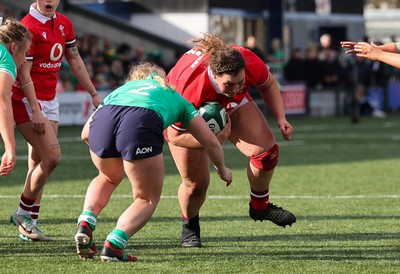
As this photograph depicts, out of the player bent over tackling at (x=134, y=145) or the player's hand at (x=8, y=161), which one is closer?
the player's hand at (x=8, y=161)

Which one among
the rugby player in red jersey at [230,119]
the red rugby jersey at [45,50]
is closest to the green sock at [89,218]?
the rugby player in red jersey at [230,119]

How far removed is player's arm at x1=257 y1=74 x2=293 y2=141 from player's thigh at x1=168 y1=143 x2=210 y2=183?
2.72 ft

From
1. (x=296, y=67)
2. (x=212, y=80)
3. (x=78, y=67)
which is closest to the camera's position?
(x=212, y=80)

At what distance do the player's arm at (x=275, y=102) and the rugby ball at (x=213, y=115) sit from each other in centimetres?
71

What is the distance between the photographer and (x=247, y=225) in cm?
994

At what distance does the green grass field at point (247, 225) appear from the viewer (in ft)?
25.3

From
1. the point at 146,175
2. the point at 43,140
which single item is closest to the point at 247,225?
the point at 43,140

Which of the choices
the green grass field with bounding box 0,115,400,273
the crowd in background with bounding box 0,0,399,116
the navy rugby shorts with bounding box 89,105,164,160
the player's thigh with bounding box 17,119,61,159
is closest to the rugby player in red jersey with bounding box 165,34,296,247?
the green grass field with bounding box 0,115,400,273

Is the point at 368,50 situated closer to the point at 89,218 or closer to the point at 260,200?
the point at 260,200

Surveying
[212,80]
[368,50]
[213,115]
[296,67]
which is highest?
[368,50]

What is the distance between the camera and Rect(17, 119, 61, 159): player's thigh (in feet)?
29.5

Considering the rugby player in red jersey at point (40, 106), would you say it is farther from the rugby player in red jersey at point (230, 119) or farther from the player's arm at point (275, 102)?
the player's arm at point (275, 102)

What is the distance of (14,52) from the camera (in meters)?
7.97

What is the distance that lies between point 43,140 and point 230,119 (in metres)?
1.56
